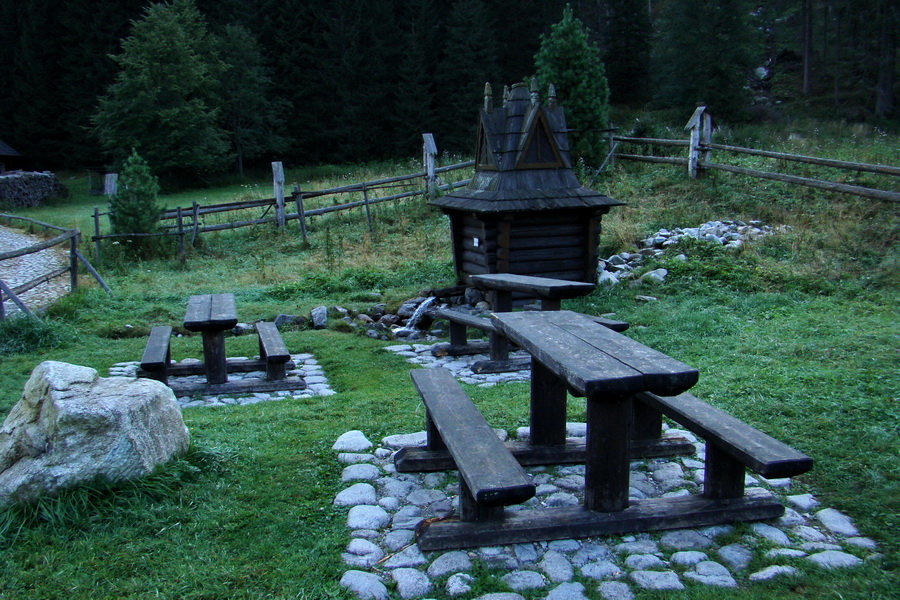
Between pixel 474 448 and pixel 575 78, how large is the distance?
1430cm

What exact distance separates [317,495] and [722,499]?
2030mm

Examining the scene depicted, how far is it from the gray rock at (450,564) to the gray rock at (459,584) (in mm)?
52

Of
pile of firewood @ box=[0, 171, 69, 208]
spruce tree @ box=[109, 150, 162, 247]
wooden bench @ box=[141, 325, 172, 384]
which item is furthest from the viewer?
pile of firewood @ box=[0, 171, 69, 208]

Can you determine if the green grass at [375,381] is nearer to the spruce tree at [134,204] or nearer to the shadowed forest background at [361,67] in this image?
the spruce tree at [134,204]

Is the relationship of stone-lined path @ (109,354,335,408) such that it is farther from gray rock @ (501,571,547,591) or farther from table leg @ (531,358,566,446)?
gray rock @ (501,571,547,591)

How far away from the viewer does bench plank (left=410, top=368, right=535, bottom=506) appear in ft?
9.70

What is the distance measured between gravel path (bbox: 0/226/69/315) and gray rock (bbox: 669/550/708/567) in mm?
9753

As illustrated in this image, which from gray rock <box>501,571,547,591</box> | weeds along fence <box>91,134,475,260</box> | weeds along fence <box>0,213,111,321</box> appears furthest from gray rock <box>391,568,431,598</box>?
weeds along fence <box>91,134,475,260</box>

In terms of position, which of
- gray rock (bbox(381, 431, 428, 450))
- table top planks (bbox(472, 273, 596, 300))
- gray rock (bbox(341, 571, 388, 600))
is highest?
table top planks (bbox(472, 273, 596, 300))

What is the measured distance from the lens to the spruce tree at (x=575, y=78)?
1625 cm

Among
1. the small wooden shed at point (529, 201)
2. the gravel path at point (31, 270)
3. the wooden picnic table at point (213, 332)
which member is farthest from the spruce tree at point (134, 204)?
the wooden picnic table at point (213, 332)

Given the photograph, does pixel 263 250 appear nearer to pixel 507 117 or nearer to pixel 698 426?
pixel 507 117

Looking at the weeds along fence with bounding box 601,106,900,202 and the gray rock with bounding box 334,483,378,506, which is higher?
the weeds along fence with bounding box 601,106,900,202

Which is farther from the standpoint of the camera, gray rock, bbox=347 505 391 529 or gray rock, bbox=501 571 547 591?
gray rock, bbox=347 505 391 529
